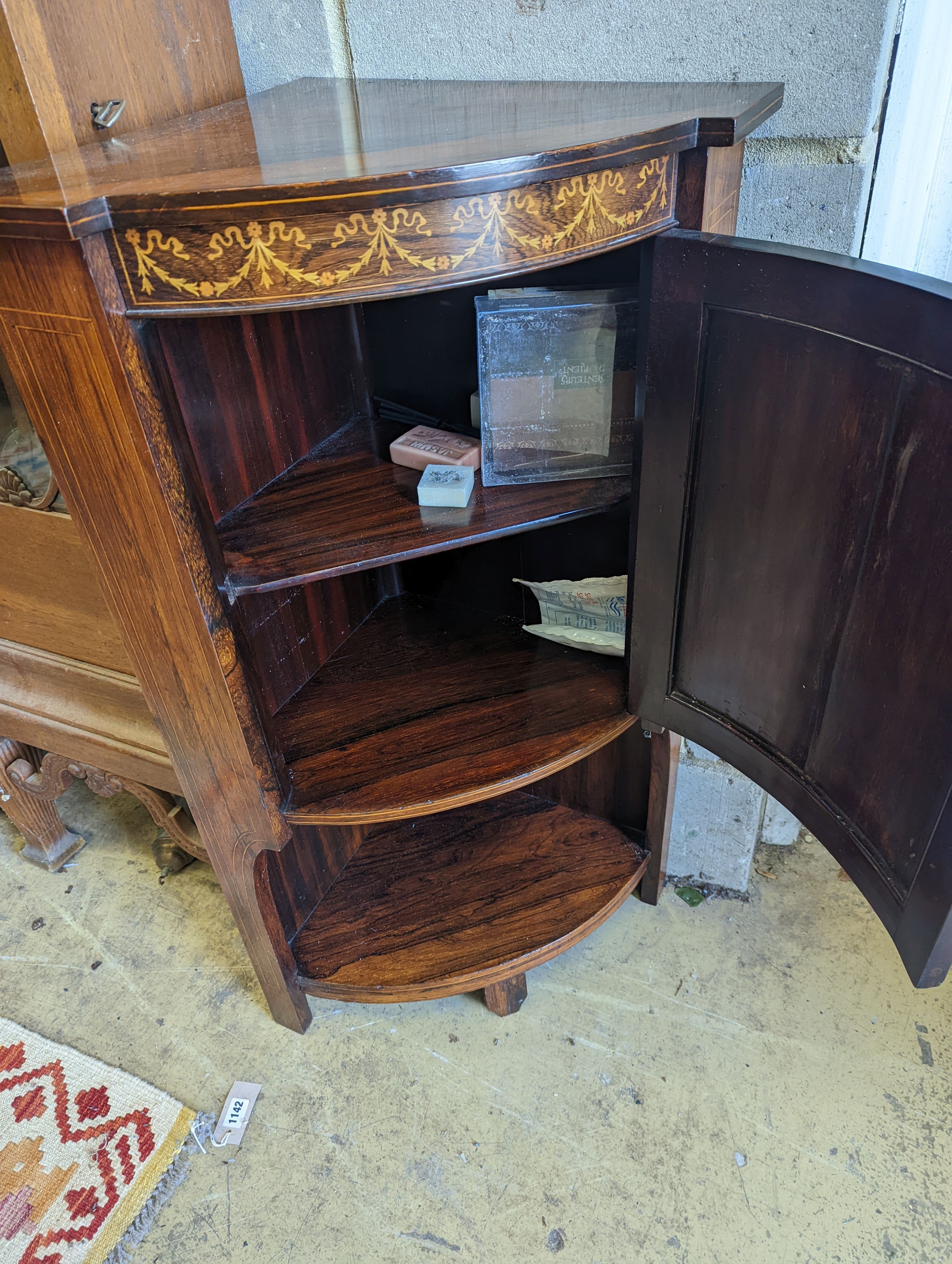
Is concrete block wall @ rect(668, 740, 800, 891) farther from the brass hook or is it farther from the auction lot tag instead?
the brass hook

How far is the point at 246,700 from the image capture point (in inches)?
40.2

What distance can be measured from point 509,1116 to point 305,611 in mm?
777

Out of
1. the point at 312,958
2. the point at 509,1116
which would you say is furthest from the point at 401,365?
the point at 509,1116

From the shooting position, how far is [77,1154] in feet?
4.08

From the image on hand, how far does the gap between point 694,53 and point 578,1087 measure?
135 cm

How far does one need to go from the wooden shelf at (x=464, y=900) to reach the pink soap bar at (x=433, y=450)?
65cm

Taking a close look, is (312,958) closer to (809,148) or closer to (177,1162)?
(177,1162)

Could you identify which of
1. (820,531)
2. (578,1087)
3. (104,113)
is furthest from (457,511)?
(578,1087)

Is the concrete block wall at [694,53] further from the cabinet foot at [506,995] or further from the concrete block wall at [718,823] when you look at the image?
the cabinet foot at [506,995]

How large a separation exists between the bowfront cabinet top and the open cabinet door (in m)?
0.09

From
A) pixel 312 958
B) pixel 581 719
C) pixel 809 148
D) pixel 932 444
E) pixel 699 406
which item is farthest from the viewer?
pixel 312 958

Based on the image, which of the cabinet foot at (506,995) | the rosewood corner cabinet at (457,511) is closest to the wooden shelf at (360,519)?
the rosewood corner cabinet at (457,511)

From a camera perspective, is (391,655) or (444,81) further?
(391,655)

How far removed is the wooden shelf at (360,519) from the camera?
0.97m
